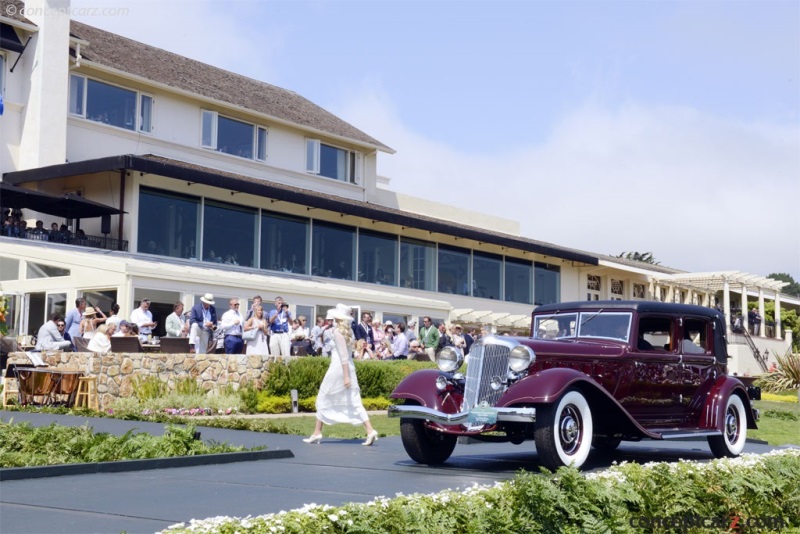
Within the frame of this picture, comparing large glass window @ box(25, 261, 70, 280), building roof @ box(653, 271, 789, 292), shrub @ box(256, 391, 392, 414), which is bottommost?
shrub @ box(256, 391, 392, 414)

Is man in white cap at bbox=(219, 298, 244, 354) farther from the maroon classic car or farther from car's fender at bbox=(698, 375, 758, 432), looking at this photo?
car's fender at bbox=(698, 375, 758, 432)

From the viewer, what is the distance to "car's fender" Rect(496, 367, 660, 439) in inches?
369

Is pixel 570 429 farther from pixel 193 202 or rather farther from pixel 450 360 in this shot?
pixel 193 202

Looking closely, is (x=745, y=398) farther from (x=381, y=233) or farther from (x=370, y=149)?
(x=370, y=149)

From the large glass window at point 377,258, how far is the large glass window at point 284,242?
2.64m

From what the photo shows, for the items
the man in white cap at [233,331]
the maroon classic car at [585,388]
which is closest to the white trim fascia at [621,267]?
the man in white cap at [233,331]

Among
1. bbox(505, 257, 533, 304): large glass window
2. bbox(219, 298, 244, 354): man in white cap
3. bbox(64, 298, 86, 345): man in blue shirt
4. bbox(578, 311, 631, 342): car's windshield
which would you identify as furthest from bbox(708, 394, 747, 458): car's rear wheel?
bbox(505, 257, 533, 304): large glass window

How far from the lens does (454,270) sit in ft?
120

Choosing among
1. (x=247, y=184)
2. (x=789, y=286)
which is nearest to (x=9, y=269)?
(x=247, y=184)

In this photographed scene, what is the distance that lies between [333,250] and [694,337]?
20.7m

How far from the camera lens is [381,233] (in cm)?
3391

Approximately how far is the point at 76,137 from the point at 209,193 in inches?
160

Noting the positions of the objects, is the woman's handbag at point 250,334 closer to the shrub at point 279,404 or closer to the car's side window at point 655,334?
the shrub at point 279,404

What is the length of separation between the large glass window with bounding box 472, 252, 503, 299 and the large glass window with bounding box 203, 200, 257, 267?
435 inches
